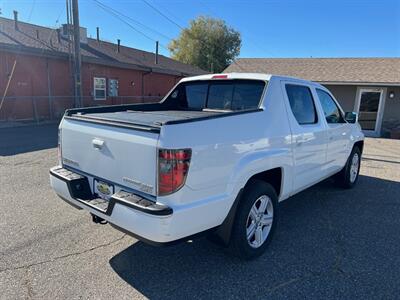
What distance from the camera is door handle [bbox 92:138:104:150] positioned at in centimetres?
295

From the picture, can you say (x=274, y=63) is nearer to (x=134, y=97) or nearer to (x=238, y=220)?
(x=134, y=97)

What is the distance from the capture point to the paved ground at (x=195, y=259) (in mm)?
2779

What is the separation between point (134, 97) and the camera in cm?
2198

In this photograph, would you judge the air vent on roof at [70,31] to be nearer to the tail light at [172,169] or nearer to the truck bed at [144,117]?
the truck bed at [144,117]

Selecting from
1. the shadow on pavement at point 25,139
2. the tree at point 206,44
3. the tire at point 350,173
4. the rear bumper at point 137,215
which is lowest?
the shadow on pavement at point 25,139

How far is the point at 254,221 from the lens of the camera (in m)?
3.31

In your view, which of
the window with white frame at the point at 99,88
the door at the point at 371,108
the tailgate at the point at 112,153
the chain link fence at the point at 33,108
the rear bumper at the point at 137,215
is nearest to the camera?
the rear bumper at the point at 137,215

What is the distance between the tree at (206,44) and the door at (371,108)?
33.8 m

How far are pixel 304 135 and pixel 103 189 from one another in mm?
2494

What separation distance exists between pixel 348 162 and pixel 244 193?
3.47 meters

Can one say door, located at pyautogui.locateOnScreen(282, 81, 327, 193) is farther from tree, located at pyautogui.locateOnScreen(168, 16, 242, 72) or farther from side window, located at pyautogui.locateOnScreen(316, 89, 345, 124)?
tree, located at pyautogui.locateOnScreen(168, 16, 242, 72)

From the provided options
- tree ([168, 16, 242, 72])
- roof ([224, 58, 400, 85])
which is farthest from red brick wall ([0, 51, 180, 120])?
tree ([168, 16, 242, 72])

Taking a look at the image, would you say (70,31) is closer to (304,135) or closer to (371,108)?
(304,135)

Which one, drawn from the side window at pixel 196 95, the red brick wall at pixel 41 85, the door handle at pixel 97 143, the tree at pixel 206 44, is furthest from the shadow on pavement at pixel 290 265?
the tree at pixel 206 44
